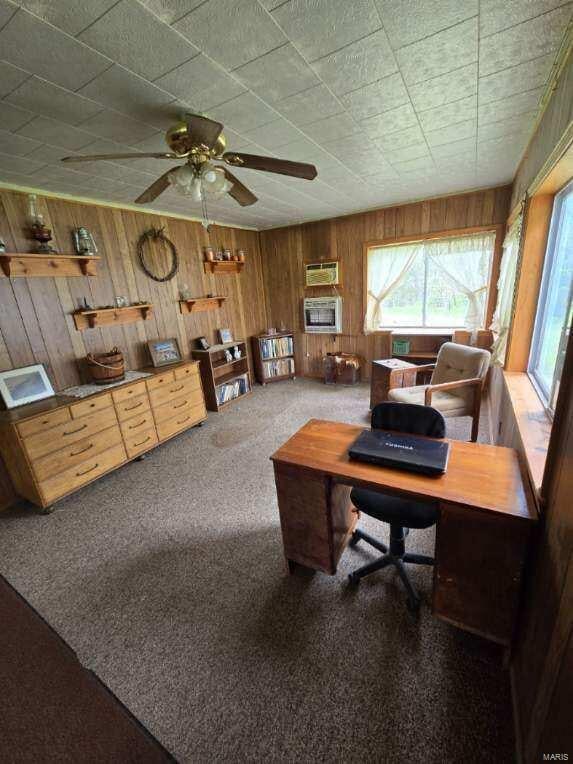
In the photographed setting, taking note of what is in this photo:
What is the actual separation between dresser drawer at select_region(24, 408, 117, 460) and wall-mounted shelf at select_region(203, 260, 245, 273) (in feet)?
7.81

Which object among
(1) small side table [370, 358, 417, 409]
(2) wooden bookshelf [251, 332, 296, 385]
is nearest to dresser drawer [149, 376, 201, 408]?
(2) wooden bookshelf [251, 332, 296, 385]

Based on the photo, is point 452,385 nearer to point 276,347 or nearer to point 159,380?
point 159,380

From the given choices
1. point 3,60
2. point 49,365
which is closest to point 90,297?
point 49,365

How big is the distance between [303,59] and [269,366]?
392 cm

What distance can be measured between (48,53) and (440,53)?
1.57 m

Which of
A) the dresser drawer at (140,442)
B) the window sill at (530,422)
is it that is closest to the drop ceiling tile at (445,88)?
the window sill at (530,422)

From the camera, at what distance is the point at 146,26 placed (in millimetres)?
1067

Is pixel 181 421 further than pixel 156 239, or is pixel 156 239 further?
pixel 156 239

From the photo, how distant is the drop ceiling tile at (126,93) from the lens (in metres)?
1.29

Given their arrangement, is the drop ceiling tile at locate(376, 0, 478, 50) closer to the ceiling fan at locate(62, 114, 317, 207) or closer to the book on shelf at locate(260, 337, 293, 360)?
the ceiling fan at locate(62, 114, 317, 207)

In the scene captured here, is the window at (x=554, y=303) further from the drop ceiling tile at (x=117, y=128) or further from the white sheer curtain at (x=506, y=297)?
the drop ceiling tile at (x=117, y=128)

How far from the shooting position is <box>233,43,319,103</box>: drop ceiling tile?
1250mm

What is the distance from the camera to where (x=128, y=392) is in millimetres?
2828

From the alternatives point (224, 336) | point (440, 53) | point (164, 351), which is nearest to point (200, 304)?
point (224, 336)
